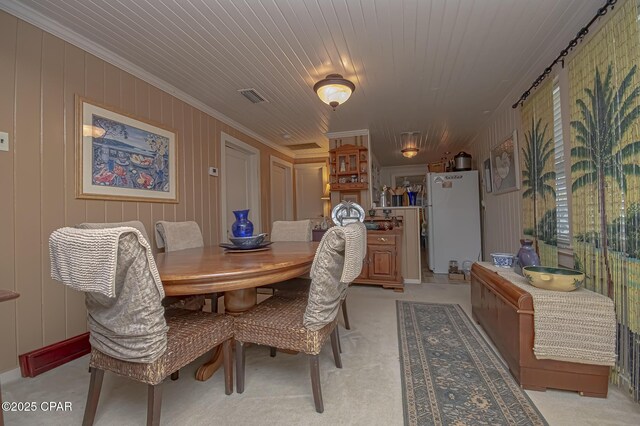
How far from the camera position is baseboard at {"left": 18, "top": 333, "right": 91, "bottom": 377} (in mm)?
1755

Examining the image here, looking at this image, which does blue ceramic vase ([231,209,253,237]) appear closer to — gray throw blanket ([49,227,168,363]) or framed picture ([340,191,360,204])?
gray throw blanket ([49,227,168,363])

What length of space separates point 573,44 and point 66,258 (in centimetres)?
300

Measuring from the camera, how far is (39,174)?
187 centimetres

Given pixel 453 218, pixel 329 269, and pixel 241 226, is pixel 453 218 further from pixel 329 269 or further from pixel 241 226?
pixel 329 269

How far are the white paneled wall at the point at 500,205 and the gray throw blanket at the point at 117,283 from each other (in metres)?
3.31

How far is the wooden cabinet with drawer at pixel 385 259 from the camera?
12.2 feet

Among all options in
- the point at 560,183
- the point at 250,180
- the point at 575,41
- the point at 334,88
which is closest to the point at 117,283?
the point at 334,88

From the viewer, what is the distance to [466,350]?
197cm

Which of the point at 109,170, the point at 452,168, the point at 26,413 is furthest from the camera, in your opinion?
the point at 452,168

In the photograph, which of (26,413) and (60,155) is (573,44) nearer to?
(60,155)

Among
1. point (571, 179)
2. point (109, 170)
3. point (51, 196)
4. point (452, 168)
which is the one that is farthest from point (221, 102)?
point (452, 168)

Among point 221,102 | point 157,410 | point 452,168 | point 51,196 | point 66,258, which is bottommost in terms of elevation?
point 157,410

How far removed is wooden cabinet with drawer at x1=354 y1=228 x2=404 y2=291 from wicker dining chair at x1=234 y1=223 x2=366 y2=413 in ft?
7.63

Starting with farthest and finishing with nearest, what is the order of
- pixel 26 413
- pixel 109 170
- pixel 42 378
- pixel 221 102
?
pixel 221 102 → pixel 109 170 → pixel 42 378 → pixel 26 413
